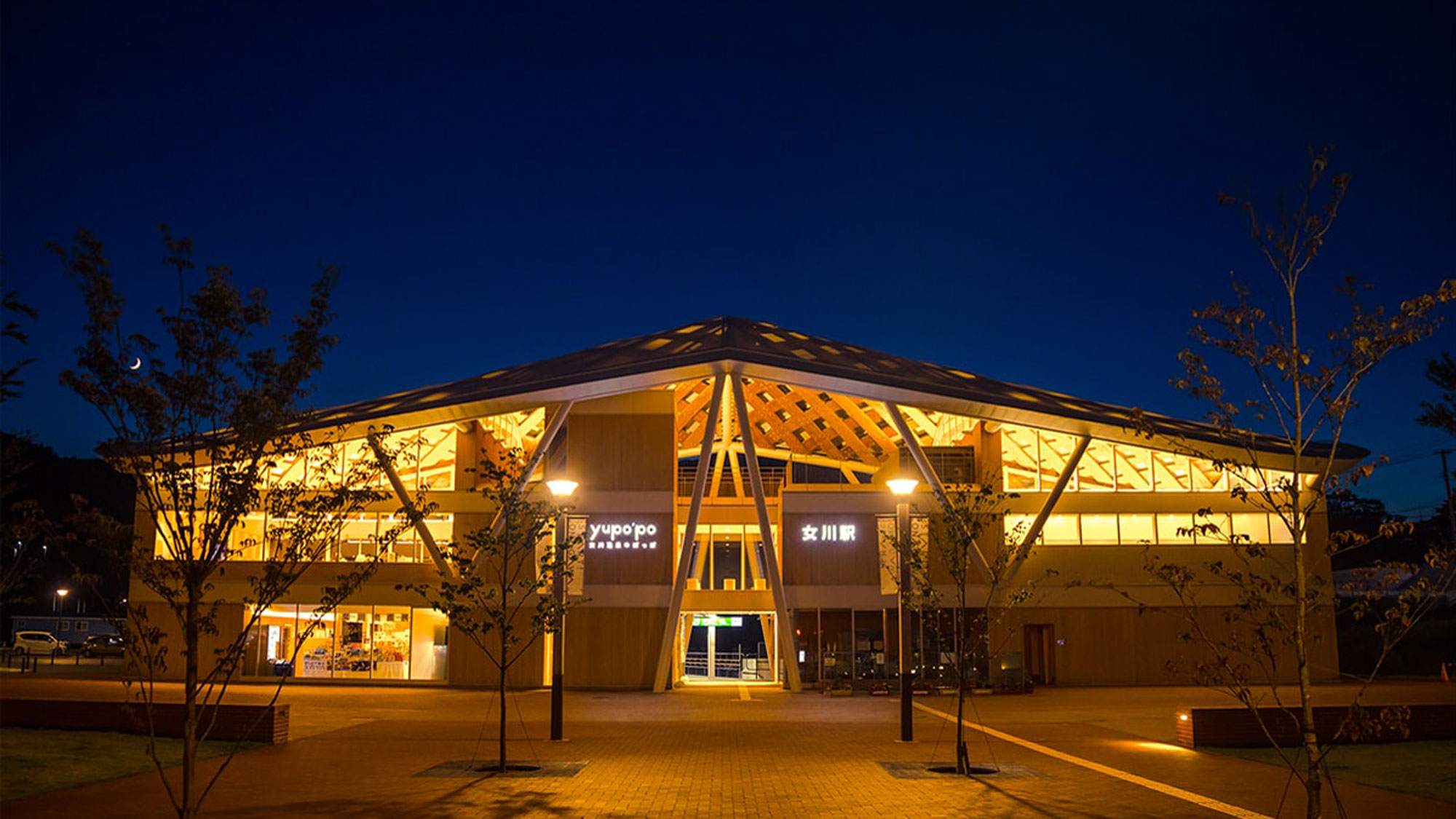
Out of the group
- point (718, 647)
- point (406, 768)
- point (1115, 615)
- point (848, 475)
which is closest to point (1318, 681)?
point (1115, 615)

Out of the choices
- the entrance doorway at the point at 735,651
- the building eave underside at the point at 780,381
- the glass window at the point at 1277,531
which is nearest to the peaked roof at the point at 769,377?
the building eave underside at the point at 780,381

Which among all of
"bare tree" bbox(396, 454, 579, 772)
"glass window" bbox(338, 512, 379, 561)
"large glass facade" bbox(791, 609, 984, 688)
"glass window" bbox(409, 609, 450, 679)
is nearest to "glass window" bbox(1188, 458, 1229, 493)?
"large glass facade" bbox(791, 609, 984, 688)

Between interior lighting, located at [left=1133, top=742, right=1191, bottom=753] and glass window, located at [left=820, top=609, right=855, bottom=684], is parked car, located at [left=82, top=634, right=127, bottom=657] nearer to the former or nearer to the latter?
glass window, located at [left=820, top=609, right=855, bottom=684]

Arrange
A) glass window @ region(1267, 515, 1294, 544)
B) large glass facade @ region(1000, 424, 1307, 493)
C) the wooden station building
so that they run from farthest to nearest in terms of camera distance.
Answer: glass window @ region(1267, 515, 1294, 544)
large glass facade @ region(1000, 424, 1307, 493)
the wooden station building

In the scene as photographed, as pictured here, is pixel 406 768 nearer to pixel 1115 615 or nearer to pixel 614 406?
pixel 614 406

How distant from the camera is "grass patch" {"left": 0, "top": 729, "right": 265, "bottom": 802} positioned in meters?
13.2

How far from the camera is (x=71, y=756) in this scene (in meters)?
15.1

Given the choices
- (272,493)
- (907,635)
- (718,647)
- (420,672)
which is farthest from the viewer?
(718,647)

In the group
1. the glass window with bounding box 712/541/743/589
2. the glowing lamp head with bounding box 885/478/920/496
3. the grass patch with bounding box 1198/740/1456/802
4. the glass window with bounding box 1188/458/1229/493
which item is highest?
the glass window with bounding box 1188/458/1229/493

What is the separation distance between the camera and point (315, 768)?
15461 mm

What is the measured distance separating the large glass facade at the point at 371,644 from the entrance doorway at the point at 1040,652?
60.5 ft

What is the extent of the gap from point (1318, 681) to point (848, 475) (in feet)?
56.4

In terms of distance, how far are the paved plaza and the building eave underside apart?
8482 millimetres

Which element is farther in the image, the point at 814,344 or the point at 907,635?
the point at 814,344
